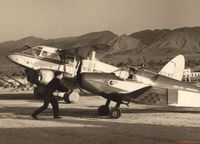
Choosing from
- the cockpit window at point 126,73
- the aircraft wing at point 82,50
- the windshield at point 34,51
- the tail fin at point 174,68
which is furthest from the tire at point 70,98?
the cockpit window at point 126,73

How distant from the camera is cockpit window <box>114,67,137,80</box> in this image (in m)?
13.6

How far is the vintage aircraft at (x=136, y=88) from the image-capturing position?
1307 cm

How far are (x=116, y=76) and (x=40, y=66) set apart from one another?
27.6 feet

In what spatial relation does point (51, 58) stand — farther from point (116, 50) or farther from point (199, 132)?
point (116, 50)

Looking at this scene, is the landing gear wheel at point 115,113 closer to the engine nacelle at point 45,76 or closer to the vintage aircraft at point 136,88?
the vintage aircraft at point 136,88

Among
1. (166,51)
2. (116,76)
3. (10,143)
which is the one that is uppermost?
(166,51)

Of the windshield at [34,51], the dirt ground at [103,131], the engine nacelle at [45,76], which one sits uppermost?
the windshield at [34,51]

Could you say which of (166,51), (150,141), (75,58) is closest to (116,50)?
(166,51)

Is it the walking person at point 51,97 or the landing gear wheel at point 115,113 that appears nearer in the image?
the walking person at point 51,97

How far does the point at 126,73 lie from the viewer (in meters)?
13.7

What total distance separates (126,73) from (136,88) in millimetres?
640

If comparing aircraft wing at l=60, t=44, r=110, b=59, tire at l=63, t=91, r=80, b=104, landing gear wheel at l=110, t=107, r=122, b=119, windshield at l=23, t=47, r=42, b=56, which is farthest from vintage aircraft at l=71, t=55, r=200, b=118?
windshield at l=23, t=47, r=42, b=56

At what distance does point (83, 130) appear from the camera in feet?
33.7

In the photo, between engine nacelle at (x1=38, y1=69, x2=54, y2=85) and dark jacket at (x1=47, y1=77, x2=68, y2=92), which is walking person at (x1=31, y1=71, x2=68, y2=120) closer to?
dark jacket at (x1=47, y1=77, x2=68, y2=92)
